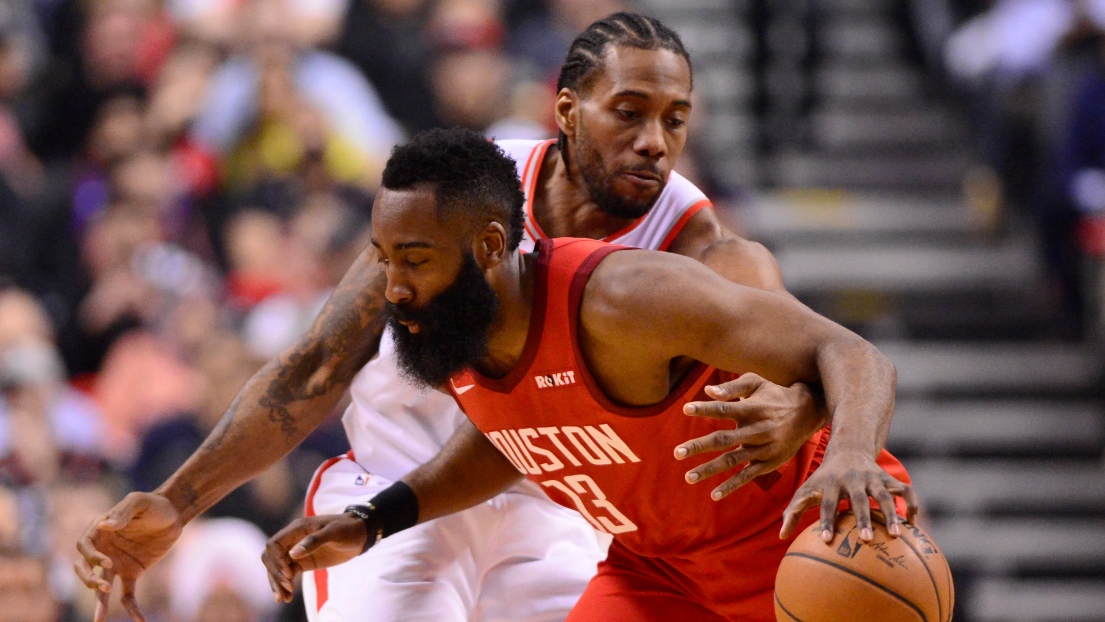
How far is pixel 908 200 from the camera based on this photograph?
9062mm

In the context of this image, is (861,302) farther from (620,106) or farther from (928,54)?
(620,106)

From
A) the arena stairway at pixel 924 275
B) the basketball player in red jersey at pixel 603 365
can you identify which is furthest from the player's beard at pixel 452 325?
the arena stairway at pixel 924 275

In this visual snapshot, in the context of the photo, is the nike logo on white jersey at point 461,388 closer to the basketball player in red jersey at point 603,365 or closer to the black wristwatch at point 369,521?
the basketball player in red jersey at point 603,365

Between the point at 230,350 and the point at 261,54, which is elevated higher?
the point at 261,54

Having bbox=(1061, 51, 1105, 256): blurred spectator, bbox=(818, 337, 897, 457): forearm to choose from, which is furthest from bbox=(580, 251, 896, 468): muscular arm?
bbox=(1061, 51, 1105, 256): blurred spectator

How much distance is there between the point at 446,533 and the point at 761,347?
5.01 ft

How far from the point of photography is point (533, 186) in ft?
13.4

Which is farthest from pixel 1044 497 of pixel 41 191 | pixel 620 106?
pixel 41 191

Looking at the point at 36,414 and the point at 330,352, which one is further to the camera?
A: the point at 36,414

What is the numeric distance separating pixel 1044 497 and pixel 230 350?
14.9ft

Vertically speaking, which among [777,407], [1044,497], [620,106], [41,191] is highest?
[620,106]

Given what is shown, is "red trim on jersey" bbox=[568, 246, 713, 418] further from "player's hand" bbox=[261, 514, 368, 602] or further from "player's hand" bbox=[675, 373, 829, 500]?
"player's hand" bbox=[261, 514, 368, 602]

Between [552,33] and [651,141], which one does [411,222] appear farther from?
[552,33]

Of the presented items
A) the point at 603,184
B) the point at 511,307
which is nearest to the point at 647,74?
the point at 603,184
